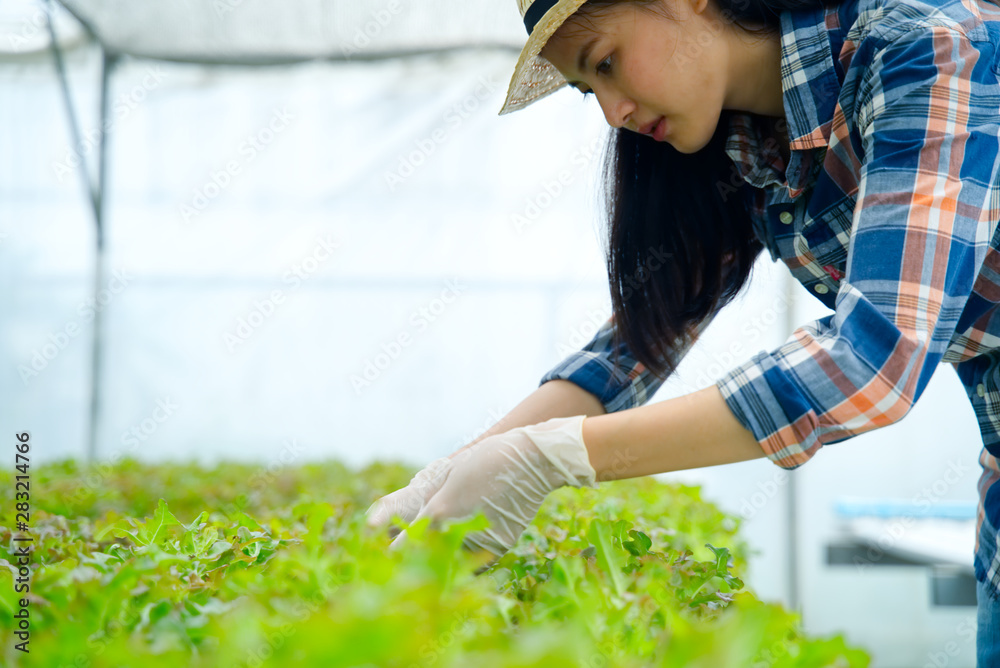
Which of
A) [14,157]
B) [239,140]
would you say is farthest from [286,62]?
[14,157]

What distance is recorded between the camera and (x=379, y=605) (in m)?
0.43

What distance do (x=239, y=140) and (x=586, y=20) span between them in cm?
391

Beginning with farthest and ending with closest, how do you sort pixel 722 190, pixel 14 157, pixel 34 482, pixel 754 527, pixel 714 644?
1. pixel 754 527
2. pixel 14 157
3. pixel 34 482
4. pixel 722 190
5. pixel 714 644

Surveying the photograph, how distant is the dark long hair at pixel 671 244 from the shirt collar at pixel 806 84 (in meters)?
0.20

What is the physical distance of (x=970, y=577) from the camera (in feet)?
11.7


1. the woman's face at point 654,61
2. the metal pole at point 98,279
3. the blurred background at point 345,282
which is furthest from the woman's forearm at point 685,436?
the metal pole at point 98,279

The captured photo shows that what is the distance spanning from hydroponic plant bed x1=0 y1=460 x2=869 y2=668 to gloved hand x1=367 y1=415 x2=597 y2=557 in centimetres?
4

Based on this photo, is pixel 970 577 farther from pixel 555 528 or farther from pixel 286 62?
pixel 286 62

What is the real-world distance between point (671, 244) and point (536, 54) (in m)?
0.45

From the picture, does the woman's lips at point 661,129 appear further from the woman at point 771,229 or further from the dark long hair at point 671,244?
the dark long hair at point 671,244

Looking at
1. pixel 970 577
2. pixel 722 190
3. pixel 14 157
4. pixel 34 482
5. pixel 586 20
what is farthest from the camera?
pixel 14 157

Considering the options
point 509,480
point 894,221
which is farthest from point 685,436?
point 894,221

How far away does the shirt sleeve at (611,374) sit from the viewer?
1332mm

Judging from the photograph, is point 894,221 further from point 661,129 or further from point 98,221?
point 98,221
